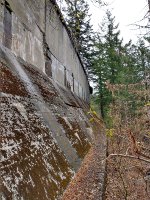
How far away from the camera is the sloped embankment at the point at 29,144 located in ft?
10.3

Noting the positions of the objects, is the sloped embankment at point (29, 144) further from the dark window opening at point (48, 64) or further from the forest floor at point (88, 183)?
the dark window opening at point (48, 64)

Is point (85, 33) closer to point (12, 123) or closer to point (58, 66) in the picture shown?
point (58, 66)

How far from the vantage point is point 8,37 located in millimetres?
6312

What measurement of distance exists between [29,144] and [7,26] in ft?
10.2

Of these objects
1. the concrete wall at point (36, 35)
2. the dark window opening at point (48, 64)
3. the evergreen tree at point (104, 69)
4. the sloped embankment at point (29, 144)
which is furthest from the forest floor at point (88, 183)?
the evergreen tree at point (104, 69)

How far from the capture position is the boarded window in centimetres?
614

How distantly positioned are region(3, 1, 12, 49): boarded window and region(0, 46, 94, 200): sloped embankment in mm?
259

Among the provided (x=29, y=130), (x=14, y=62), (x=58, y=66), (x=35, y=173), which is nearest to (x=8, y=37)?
(x=14, y=62)

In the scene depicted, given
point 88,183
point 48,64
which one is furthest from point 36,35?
point 88,183

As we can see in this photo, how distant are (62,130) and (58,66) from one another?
6.07 m

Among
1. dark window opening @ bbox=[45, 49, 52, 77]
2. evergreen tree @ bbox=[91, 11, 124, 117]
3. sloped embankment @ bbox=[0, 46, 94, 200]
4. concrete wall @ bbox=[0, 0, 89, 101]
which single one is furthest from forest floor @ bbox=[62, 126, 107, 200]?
evergreen tree @ bbox=[91, 11, 124, 117]

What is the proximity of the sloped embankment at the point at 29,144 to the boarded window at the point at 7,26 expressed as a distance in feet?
0.85

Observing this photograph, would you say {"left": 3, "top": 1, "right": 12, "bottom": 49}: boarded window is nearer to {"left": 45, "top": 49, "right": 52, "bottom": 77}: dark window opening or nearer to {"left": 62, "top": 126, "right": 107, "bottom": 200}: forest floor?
{"left": 62, "top": 126, "right": 107, "bottom": 200}: forest floor

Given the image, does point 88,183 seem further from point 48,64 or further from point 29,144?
point 48,64
